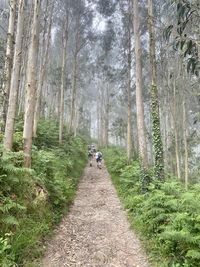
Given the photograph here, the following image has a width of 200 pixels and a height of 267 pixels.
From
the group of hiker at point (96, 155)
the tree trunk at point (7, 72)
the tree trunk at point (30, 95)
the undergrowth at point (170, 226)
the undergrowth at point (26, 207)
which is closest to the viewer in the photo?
the undergrowth at point (26, 207)

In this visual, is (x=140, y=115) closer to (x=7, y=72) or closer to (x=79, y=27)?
(x=7, y=72)

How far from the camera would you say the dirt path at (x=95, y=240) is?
598 centimetres

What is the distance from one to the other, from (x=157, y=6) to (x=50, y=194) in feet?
58.8

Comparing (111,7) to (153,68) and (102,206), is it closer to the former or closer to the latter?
(153,68)

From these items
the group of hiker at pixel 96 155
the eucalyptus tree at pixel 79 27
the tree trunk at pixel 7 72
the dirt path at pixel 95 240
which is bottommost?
the dirt path at pixel 95 240

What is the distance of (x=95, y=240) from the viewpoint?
7113mm

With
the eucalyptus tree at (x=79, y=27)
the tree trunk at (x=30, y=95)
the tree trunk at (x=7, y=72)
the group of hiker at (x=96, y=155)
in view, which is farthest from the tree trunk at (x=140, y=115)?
the eucalyptus tree at (x=79, y=27)

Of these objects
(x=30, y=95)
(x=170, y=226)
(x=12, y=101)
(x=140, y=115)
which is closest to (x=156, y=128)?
(x=140, y=115)

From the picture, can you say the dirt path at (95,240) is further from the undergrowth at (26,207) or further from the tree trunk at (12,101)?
the tree trunk at (12,101)

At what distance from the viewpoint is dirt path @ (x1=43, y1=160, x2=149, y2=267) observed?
5.98 m

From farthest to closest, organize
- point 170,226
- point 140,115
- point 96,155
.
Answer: point 96,155, point 140,115, point 170,226

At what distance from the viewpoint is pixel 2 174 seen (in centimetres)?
616

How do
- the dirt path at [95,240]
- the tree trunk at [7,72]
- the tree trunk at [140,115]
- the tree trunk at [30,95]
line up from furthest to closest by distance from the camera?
the tree trunk at [140,115]
the tree trunk at [7,72]
the tree trunk at [30,95]
the dirt path at [95,240]

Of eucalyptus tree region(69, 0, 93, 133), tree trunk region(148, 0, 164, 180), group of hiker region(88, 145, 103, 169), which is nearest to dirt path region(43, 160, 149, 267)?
tree trunk region(148, 0, 164, 180)
